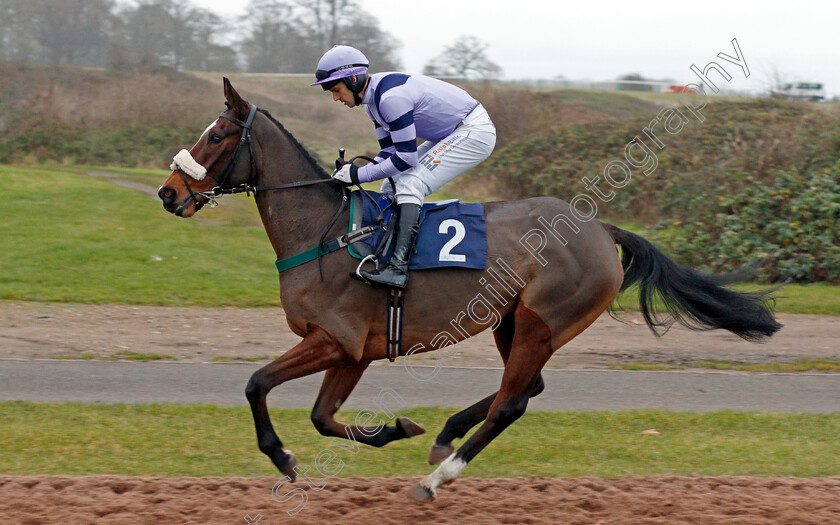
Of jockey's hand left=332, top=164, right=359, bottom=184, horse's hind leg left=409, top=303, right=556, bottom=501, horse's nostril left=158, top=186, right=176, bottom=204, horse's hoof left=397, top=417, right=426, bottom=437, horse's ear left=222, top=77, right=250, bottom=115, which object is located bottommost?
horse's hoof left=397, top=417, right=426, bottom=437

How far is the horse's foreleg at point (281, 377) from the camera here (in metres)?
4.55

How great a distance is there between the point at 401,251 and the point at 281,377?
989mm

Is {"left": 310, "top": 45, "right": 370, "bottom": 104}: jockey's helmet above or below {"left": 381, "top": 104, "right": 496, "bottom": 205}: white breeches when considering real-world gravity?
above

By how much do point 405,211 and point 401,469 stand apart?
1.73 metres

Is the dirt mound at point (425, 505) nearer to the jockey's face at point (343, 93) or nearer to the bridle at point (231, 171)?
the bridle at point (231, 171)

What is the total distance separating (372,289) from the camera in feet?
15.9

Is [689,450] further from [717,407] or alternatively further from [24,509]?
[24,509]

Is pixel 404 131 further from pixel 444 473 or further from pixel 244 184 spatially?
pixel 444 473

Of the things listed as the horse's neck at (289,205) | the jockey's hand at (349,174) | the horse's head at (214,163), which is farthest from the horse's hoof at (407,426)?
the horse's head at (214,163)

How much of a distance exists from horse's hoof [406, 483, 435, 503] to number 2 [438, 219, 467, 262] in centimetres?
Result: 132

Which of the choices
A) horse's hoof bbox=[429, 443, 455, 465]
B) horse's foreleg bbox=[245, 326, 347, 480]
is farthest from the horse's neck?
horse's hoof bbox=[429, 443, 455, 465]

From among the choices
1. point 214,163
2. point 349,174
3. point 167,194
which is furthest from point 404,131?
point 167,194

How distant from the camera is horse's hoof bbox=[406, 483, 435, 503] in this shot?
4.65m

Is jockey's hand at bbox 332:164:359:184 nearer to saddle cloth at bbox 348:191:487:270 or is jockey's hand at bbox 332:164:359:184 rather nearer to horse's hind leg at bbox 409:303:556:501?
saddle cloth at bbox 348:191:487:270
